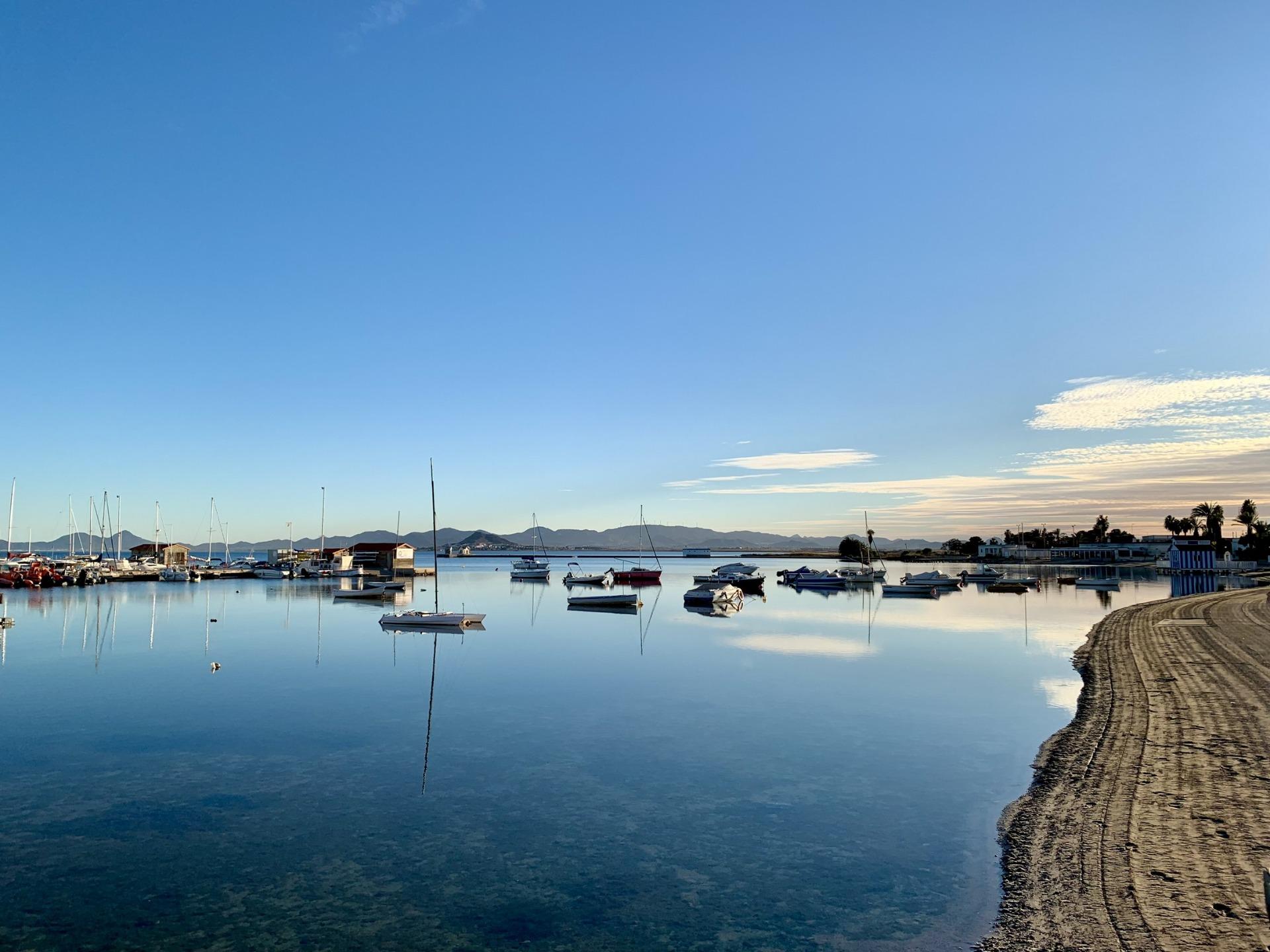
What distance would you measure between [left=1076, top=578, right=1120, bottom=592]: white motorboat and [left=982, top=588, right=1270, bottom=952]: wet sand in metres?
72.4

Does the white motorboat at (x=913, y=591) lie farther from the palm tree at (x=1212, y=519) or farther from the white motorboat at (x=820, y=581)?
the palm tree at (x=1212, y=519)

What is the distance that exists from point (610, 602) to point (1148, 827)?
57434 mm

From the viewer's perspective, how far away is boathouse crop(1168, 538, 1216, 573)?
A: 117750 millimetres

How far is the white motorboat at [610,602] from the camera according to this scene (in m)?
67.5

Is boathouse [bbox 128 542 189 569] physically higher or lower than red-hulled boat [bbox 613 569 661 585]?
higher

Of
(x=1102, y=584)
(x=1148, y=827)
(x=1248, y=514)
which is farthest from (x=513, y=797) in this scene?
(x=1248, y=514)

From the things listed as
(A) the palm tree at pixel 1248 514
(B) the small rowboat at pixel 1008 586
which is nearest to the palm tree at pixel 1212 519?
(A) the palm tree at pixel 1248 514

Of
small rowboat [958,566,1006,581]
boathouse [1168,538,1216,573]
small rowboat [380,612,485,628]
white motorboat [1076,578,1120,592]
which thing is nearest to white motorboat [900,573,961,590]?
small rowboat [958,566,1006,581]

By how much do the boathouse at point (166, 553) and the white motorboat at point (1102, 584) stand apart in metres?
136

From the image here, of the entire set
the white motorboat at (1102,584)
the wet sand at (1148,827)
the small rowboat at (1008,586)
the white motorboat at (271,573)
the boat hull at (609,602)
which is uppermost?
the wet sand at (1148,827)

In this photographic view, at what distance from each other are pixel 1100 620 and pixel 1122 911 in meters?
49.0

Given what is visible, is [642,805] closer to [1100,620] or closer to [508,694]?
[508,694]

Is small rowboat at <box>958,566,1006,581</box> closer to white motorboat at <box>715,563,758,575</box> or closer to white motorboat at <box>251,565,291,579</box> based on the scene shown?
white motorboat at <box>715,563,758,575</box>

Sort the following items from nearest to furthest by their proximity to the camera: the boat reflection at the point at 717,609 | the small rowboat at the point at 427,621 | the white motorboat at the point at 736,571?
the small rowboat at the point at 427,621
the boat reflection at the point at 717,609
the white motorboat at the point at 736,571
